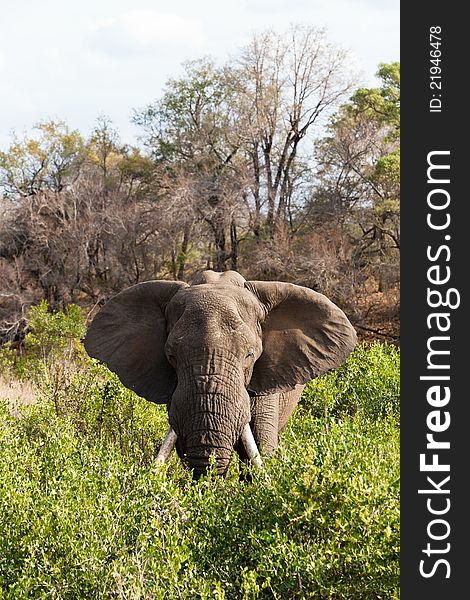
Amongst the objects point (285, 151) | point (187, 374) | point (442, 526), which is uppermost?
point (285, 151)

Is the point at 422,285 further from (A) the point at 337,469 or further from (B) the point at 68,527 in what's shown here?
(B) the point at 68,527

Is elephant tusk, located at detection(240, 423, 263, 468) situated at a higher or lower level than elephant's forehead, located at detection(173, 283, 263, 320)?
lower

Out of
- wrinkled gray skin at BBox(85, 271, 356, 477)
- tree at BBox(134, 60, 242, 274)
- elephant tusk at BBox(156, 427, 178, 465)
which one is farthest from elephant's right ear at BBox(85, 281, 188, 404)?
tree at BBox(134, 60, 242, 274)

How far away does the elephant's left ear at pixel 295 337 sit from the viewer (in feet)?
25.3

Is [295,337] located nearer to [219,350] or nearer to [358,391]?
[219,350]

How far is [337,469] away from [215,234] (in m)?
30.8

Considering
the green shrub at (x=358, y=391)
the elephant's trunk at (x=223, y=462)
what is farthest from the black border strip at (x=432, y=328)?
the green shrub at (x=358, y=391)

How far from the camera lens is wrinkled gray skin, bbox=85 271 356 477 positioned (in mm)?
6625

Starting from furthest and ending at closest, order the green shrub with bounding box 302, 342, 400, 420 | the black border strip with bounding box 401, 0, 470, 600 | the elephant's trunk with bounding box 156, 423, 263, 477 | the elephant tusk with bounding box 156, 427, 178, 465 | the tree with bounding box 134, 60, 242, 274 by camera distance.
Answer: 1. the tree with bounding box 134, 60, 242, 274
2. the green shrub with bounding box 302, 342, 400, 420
3. the elephant tusk with bounding box 156, 427, 178, 465
4. the elephant's trunk with bounding box 156, 423, 263, 477
5. the black border strip with bounding box 401, 0, 470, 600

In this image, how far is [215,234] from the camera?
117 ft

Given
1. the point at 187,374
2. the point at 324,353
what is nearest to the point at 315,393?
the point at 324,353

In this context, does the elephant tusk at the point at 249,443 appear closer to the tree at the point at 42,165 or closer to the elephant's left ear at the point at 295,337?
the elephant's left ear at the point at 295,337

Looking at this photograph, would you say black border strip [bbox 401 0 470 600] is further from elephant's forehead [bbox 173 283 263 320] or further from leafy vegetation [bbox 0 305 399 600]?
elephant's forehead [bbox 173 283 263 320]

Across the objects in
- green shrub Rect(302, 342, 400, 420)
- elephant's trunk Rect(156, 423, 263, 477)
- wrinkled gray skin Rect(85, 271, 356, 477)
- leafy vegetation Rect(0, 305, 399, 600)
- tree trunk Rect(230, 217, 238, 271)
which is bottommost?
leafy vegetation Rect(0, 305, 399, 600)
